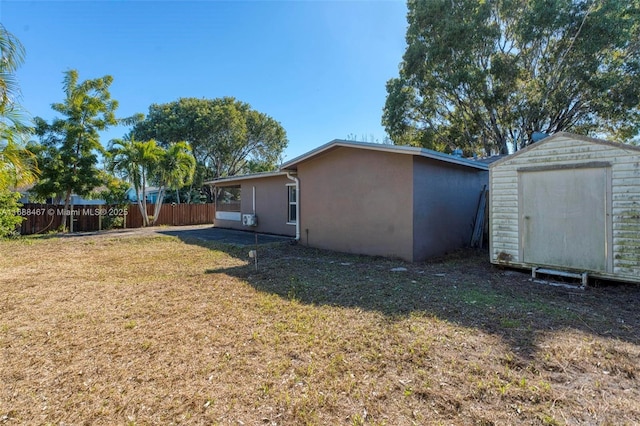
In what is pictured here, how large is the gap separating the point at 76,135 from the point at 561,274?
16933 millimetres

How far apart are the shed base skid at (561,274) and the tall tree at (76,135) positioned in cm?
1596

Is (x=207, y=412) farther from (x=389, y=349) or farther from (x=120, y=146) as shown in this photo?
(x=120, y=146)

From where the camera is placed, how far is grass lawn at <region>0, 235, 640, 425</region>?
89.9 inches

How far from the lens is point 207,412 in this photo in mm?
2256

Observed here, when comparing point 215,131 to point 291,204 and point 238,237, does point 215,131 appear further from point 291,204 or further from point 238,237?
point 291,204

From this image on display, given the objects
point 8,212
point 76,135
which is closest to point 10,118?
point 8,212

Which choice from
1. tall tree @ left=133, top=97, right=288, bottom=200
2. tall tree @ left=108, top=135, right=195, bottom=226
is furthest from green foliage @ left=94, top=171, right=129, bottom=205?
tall tree @ left=133, top=97, right=288, bottom=200

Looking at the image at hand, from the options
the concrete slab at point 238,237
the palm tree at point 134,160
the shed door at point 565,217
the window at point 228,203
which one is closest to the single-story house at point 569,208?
the shed door at point 565,217

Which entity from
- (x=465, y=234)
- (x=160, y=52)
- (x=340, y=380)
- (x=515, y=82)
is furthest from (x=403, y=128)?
(x=340, y=380)

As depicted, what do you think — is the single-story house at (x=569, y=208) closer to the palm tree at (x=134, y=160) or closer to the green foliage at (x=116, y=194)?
the palm tree at (x=134, y=160)

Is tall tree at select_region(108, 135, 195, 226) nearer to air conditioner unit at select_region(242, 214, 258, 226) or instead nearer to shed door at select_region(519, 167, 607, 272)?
air conditioner unit at select_region(242, 214, 258, 226)

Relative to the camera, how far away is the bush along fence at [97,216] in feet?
46.4

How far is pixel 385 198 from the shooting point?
7824 millimetres

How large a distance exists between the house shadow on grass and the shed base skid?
158mm
